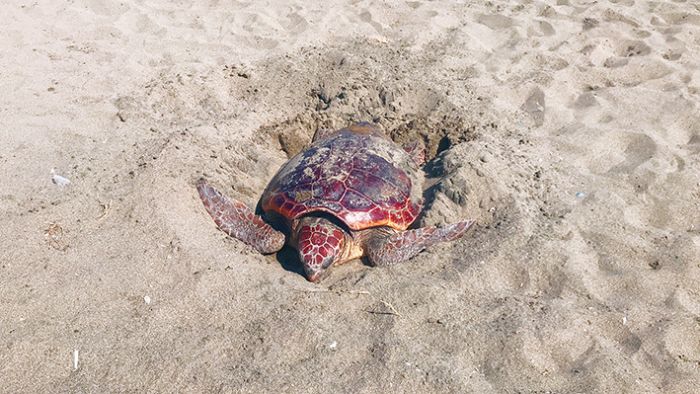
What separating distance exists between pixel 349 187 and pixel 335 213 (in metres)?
0.21

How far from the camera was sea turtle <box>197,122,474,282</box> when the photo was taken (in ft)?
11.6

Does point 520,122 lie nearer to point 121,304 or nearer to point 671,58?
point 671,58

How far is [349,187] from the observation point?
377cm

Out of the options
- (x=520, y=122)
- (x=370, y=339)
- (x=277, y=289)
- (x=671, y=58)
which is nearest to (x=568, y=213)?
(x=520, y=122)

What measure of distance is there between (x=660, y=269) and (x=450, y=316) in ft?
4.29

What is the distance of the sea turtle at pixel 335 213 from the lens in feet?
11.6

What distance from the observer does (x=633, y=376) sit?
2.64 metres

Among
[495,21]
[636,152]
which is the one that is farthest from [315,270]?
[495,21]

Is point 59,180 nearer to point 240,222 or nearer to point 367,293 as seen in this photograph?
point 240,222

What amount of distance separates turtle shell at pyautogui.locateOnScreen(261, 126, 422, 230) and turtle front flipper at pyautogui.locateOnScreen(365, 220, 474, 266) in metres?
0.16

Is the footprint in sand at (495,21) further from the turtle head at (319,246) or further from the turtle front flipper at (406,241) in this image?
the turtle head at (319,246)

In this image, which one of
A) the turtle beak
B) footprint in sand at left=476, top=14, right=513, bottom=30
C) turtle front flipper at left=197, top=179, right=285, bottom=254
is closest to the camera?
the turtle beak

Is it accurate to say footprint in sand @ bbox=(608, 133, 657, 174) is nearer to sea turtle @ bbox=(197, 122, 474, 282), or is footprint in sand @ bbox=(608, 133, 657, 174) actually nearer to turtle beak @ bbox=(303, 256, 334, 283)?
sea turtle @ bbox=(197, 122, 474, 282)

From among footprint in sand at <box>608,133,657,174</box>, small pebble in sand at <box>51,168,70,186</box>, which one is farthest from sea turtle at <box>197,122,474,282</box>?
footprint in sand at <box>608,133,657,174</box>
